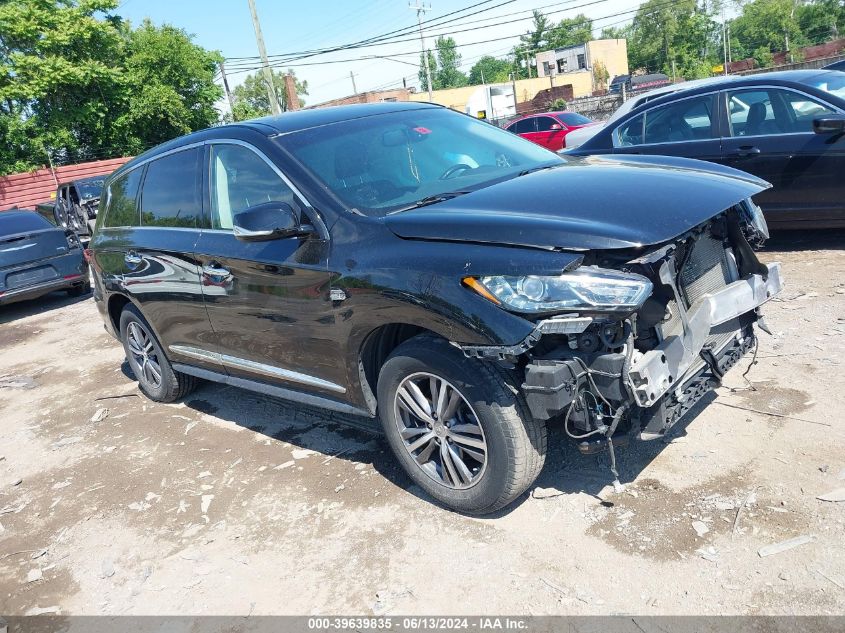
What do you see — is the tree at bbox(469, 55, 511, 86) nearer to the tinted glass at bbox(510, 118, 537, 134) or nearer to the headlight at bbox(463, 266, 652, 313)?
the tinted glass at bbox(510, 118, 537, 134)

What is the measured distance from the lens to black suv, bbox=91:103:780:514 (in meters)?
2.76

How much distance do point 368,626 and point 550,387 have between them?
1.20 m

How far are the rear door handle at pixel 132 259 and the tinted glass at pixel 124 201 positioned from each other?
238mm

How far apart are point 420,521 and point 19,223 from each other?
9.82 m

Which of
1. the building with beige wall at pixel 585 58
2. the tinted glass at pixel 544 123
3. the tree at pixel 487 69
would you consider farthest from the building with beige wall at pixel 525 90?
the tree at pixel 487 69

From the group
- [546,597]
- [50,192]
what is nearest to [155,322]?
[546,597]

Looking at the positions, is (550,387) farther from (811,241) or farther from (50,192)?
(50,192)

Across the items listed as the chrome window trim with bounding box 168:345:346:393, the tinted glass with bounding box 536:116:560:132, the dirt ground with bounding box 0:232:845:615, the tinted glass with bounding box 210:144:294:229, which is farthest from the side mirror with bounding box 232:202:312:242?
the tinted glass with bounding box 536:116:560:132

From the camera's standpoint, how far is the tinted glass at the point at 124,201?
5266mm

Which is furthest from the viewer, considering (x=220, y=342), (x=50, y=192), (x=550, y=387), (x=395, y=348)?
(x=50, y=192)

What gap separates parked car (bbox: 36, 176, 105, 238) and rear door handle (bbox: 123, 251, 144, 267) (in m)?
11.7

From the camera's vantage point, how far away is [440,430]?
3232mm

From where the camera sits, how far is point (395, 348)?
10.9 feet

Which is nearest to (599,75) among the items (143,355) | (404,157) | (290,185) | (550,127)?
(550,127)
